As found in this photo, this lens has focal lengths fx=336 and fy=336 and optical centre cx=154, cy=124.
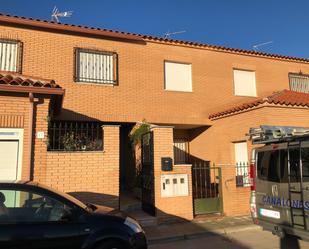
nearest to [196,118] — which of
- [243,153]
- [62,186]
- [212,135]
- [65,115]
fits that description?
[212,135]

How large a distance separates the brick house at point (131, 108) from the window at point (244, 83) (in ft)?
0.17

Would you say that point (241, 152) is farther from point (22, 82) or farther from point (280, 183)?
point (22, 82)

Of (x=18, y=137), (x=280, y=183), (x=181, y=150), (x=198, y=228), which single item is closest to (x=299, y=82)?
(x=181, y=150)

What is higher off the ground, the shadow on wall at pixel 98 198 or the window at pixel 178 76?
the window at pixel 178 76

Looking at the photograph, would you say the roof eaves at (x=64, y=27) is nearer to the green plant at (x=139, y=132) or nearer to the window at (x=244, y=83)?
the green plant at (x=139, y=132)

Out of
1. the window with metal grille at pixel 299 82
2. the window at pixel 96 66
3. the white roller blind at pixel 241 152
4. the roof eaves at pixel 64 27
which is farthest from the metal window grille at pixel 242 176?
the window with metal grille at pixel 299 82

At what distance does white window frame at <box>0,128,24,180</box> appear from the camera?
8258 millimetres

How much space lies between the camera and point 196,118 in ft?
46.7

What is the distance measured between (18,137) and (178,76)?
7.81 metres

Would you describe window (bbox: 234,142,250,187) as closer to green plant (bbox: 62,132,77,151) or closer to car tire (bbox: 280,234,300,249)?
car tire (bbox: 280,234,300,249)

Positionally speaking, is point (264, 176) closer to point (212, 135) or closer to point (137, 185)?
point (137, 185)

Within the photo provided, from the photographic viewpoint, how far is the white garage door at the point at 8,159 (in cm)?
826

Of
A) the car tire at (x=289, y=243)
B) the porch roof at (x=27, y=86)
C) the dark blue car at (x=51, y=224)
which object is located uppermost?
the porch roof at (x=27, y=86)

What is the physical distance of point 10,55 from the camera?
11.8 metres
